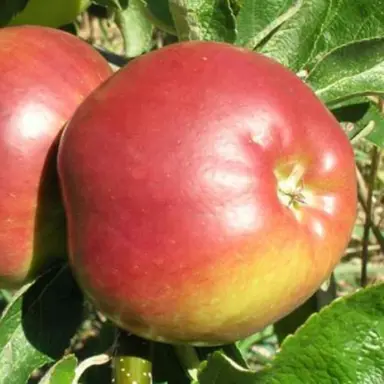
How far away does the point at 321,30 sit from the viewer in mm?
1083

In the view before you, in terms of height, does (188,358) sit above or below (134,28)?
below

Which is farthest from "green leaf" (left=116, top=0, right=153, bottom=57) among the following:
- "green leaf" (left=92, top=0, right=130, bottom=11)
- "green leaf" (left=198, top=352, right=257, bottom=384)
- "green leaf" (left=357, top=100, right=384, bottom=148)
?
"green leaf" (left=198, top=352, right=257, bottom=384)

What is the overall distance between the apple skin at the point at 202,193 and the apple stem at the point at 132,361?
10 cm

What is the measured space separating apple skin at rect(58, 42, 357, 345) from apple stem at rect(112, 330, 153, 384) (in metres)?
0.10

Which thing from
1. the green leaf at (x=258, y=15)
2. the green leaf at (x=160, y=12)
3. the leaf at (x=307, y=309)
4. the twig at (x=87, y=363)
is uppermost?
the green leaf at (x=258, y=15)

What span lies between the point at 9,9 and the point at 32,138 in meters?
0.32

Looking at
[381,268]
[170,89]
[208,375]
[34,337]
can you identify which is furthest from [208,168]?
[381,268]

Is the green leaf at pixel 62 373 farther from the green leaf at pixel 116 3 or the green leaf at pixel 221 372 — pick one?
A: the green leaf at pixel 116 3

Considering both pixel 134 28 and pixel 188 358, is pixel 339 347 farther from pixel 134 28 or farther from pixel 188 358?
pixel 134 28

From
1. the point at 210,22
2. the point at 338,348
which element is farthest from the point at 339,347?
the point at 210,22

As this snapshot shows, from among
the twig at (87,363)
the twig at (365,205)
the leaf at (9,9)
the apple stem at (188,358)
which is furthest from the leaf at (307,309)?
the leaf at (9,9)

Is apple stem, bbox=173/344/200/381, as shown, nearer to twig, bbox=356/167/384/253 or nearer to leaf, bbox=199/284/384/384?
leaf, bbox=199/284/384/384

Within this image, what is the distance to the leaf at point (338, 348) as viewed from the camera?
79cm

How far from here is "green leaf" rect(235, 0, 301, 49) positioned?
1.03 meters
